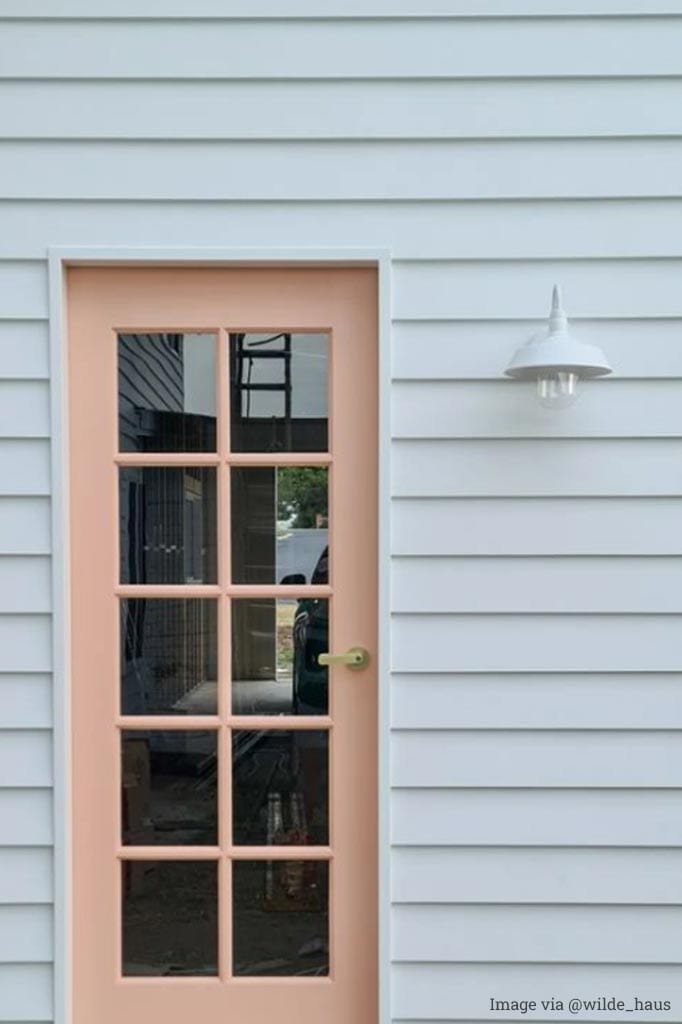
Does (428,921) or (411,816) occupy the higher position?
(411,816)

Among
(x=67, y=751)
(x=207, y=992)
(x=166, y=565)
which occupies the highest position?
(x=166, y=565)

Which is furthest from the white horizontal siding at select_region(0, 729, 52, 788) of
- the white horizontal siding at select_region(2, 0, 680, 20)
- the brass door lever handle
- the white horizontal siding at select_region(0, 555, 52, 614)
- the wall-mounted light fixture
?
the white horizontal siding at select_region(2, 0, 680, 20)

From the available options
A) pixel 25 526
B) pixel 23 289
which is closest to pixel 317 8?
pixel 23 289

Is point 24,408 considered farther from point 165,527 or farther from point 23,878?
point 23,878

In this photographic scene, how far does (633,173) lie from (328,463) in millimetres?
1041

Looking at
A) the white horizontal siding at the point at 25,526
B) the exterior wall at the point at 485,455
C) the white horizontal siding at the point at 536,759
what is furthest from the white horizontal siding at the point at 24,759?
the white horizontal siding at the point at 536,759

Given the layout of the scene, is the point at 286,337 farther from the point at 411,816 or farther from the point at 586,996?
the point at 586,996

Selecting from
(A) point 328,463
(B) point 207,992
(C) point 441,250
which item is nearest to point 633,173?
(C) point 441,250

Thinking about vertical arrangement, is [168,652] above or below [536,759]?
above

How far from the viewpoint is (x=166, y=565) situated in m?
2.54

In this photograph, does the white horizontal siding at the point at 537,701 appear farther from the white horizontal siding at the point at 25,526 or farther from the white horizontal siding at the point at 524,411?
the white horizontal siding at the point at 25,526

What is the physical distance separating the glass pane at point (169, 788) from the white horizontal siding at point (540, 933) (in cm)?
55

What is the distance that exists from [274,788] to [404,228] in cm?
144

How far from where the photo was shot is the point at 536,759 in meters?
2.49
